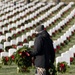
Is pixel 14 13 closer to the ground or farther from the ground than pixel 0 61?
farther from the ground

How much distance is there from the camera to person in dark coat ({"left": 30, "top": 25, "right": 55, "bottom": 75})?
10250 mm

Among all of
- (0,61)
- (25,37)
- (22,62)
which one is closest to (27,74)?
(22,62)

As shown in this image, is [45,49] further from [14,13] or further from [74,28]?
[14,13]

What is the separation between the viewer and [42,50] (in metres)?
10.4

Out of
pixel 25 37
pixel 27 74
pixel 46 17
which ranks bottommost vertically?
pixel 27 74

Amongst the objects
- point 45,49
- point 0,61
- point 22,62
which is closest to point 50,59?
point 45,49

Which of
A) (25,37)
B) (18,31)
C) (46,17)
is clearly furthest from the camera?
(46,17)

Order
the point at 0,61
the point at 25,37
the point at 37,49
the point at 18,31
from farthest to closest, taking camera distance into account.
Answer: the point at 18,31, the point at 25,37, the point at 0,61, the point at 37,49

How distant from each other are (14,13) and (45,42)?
22806mm

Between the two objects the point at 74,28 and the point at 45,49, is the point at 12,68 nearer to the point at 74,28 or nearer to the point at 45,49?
the point at 45,49

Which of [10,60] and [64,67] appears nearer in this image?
[64,67]

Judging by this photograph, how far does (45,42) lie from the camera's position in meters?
10.4

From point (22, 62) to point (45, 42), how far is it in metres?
3.21

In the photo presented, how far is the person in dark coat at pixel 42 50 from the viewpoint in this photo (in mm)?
10250
